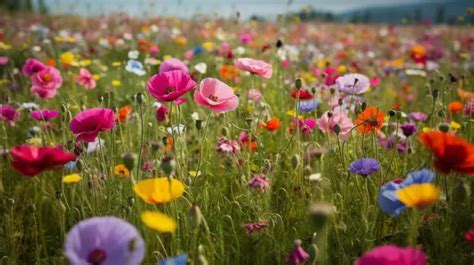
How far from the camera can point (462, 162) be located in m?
1.08

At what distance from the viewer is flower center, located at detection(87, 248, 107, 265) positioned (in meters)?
0.88

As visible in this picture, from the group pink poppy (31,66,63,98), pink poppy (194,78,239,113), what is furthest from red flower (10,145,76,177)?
pink poppy (31,66,63,98)

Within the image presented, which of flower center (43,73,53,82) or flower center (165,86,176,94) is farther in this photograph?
flower center (43,73,53,82)

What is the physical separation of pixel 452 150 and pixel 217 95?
2.49ft

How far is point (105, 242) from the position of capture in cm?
90

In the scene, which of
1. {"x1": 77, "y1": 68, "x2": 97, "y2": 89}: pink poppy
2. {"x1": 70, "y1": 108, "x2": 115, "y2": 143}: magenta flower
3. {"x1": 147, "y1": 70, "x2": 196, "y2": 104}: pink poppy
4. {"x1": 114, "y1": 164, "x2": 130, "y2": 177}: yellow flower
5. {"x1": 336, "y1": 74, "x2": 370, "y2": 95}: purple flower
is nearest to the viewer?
{"x1": 70, "y1": 108, "x2": 115, "y2": 143}: magenta flower

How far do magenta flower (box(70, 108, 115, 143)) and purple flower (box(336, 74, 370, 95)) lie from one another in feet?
3.48

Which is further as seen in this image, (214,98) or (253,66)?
(253,66)

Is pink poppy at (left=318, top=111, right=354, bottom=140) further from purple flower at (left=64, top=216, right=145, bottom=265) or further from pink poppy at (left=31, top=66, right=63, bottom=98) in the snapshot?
pink poppy at (left=31, top=66, right=63, bottom=98)

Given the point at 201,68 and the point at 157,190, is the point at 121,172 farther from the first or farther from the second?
the point at 201,68

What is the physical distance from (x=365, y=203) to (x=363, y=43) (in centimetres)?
586

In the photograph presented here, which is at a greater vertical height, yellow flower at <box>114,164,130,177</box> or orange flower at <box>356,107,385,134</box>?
orange flower at <box>356,107,385,134</box>

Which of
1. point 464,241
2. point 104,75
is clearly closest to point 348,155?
point 464,241

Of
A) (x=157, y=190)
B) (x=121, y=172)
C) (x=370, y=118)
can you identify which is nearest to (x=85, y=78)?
(x=121, y=172)
